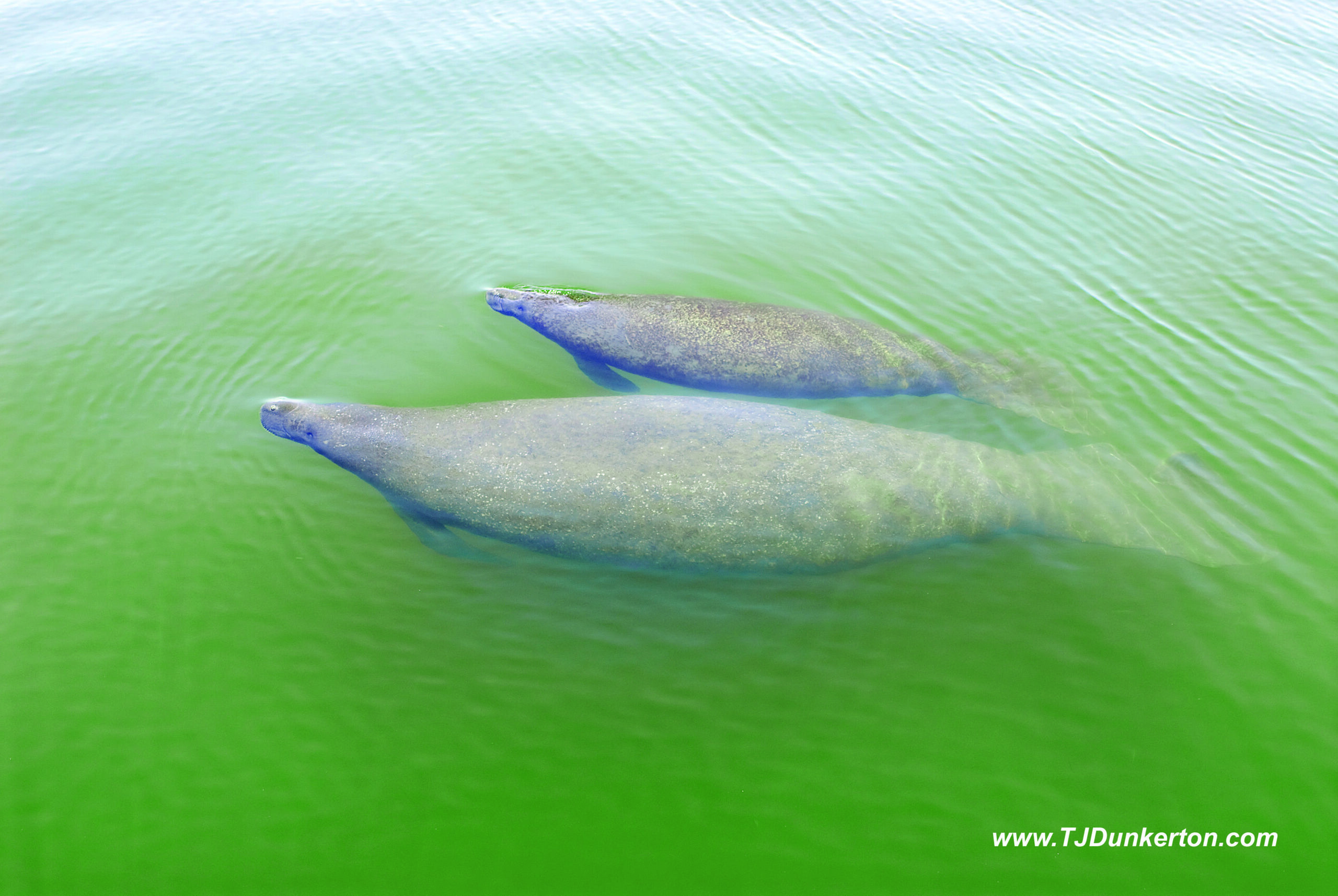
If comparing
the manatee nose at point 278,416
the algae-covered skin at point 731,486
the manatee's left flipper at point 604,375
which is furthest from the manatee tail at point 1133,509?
the manatee nose at point 278,416

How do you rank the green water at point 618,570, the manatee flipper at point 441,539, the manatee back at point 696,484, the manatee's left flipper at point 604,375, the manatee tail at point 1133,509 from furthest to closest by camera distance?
the manatee's left flipper at point 604,375, the manatee flipper at point 441,539, the manatee tail at point 1133,509, the manatee back at point 696,484, the green water at point 618,570

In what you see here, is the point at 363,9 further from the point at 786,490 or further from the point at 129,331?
the point at 786,490

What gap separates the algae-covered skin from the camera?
5.57 metres

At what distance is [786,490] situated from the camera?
18.6 feet

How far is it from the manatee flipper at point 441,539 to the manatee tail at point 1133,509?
4112 mm

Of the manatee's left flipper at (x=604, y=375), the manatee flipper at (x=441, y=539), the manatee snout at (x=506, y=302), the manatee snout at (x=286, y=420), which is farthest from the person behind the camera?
the manatee snout at (x=506, y=302)

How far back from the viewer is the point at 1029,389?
7.29 m

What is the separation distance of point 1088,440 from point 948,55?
9.57m

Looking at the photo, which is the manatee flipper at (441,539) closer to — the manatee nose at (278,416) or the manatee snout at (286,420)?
the manatee snout at (286,420)

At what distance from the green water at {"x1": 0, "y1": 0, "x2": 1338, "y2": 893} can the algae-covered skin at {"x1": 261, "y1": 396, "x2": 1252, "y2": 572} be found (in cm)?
26

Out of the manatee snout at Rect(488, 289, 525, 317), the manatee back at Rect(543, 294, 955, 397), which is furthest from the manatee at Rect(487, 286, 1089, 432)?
the manatee snout at Rect(488, 289, 525, 317)

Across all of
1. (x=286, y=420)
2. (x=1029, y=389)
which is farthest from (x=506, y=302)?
(x=1029, y=389)

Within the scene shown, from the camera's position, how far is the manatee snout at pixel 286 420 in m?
6.91

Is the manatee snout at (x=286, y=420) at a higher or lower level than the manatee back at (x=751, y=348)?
lower
